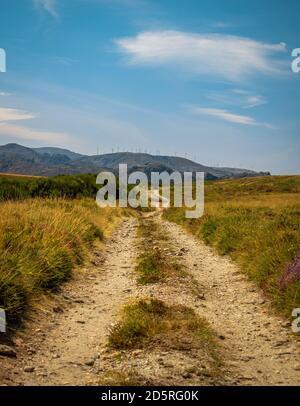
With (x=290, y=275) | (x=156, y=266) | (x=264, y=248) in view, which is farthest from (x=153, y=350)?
(x=264, y=248)

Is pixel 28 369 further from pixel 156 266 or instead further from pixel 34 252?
pixel 156 266

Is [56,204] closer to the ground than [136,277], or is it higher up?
higher up

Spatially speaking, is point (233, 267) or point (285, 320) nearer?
point (285, 320)

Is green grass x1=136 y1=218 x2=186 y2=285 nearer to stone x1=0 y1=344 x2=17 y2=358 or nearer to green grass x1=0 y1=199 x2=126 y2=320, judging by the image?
green grass x1=0 y1=199 x2=126 y2=320

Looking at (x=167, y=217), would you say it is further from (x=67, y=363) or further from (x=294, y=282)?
(x=67, y=363)

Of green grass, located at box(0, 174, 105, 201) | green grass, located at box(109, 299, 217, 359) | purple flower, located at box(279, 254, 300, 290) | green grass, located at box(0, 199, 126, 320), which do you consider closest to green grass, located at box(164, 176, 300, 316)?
purple flower, located at box(279, 254, 300, 290)

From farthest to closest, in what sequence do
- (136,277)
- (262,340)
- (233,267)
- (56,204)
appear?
(56,204), (233,267), (136,277), (262,340)

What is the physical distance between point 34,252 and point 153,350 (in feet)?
17.8

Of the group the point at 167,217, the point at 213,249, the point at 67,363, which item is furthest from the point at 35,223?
the point at 167,217

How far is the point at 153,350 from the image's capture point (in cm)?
700

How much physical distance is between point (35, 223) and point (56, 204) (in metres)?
9.47

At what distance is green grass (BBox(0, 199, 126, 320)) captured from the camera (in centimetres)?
862

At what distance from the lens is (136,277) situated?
13047mm

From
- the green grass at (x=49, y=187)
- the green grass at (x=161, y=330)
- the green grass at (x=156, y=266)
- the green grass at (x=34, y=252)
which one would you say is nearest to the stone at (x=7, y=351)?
the green grass at (x=34, y=252)
